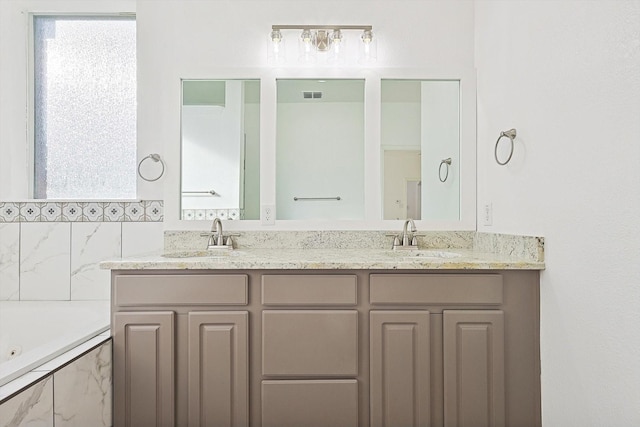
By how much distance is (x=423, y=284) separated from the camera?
1713 mm

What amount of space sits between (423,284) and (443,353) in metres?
0.29

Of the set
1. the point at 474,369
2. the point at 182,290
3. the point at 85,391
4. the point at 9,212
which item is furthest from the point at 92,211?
the point at 474,369

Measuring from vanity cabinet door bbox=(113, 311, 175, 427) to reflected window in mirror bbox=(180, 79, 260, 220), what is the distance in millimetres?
739

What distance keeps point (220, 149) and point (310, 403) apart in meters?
1.40

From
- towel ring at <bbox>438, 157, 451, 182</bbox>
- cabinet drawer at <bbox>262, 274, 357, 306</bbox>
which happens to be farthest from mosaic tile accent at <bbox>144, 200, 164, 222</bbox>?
towel ring at <bbox>438, 157, 451, 182</bbox>

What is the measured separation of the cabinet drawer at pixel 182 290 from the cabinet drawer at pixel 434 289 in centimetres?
57

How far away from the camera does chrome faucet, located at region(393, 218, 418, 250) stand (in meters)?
2.23

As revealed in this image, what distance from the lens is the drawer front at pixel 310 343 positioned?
1702mm

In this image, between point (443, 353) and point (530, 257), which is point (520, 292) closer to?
point (530, 257)

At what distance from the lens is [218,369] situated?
1.69m

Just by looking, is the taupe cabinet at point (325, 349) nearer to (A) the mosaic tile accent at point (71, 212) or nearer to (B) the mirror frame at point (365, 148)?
(B) the mirror frame at point (365, 148)

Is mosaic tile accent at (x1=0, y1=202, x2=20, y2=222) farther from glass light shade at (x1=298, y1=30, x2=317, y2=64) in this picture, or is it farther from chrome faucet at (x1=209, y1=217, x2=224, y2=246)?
glass light shade at (x1=298, y1=30, x2=317, y2=64)

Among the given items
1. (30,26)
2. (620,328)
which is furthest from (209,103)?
(620,328)

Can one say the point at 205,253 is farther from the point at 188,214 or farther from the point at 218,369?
the point at 218,369
